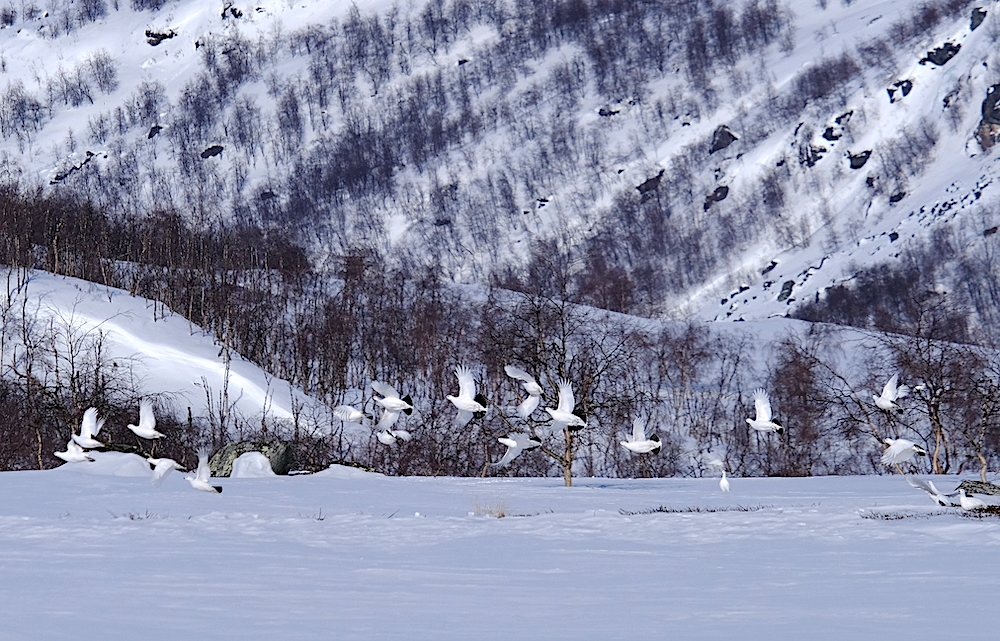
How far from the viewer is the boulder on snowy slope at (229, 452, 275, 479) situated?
2659cm

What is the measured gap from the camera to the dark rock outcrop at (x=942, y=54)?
439 ft

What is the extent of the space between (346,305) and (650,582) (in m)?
65.3

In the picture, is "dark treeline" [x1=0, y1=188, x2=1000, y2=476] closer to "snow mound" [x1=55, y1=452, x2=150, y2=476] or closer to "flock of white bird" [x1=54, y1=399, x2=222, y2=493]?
"snow mound" [x1=55, y1=452, x2=150, y2=476]

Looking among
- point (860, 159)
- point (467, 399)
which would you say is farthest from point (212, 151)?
point (467, 399)

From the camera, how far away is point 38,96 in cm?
18350

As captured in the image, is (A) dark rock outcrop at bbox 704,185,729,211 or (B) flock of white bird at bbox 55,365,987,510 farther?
(A) dark rock outcrop at bbox 704,185,729,211

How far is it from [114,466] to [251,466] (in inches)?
132

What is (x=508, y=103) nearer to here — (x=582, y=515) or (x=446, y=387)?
(x=446, y=387)

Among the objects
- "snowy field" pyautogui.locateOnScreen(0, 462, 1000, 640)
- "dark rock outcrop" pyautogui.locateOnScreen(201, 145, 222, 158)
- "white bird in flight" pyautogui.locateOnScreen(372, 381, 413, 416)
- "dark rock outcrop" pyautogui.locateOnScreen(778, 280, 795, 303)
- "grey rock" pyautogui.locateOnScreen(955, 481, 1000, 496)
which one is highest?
"dark rock outcrop" pyautogui.locateOnScreen(201, 145, 222, 158)

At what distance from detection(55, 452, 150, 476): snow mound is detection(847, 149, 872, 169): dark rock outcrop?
120m

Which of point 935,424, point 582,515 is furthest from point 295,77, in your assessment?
point 582,515

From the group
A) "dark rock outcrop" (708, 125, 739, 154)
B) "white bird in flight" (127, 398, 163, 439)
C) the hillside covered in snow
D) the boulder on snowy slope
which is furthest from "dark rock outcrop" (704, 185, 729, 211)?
"white bird in flight" (127, 398, 163, 439)

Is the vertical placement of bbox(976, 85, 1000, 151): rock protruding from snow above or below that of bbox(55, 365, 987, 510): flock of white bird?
above

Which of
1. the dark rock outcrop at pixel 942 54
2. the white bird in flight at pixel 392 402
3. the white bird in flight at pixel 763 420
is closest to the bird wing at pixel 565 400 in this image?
the white bird in flight at pixel 392 402
